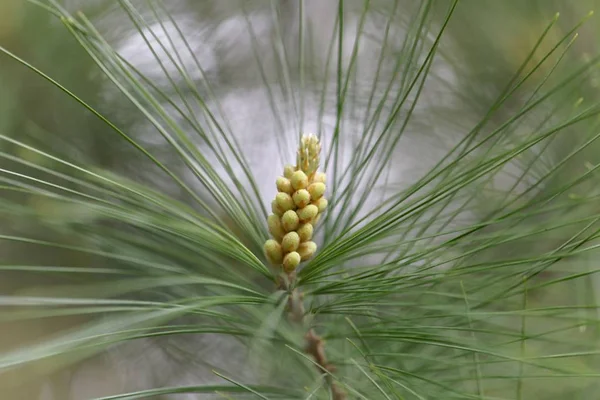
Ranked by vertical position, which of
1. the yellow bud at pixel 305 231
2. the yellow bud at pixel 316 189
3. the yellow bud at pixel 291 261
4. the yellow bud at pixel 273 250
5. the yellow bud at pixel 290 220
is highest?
the yellow bud at pixel 316 189

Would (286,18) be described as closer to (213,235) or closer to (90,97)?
(90,97)

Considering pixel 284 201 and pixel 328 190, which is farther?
pixel 328 190

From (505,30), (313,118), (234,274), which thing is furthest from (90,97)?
(505,30)

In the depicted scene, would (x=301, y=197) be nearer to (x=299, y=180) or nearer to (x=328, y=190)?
(x=299, y=180)

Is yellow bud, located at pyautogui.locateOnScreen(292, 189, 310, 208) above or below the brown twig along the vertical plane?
above

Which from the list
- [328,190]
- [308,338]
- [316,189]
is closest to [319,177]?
[316,189]

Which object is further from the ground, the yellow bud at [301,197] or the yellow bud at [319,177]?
the yellow bud at [319,177]

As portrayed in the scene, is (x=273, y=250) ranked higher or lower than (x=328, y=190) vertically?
lower
